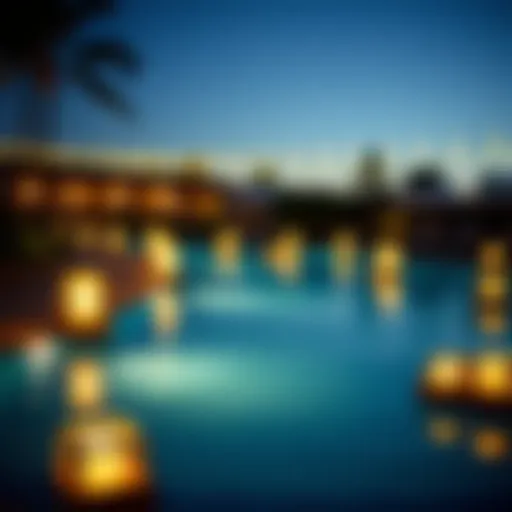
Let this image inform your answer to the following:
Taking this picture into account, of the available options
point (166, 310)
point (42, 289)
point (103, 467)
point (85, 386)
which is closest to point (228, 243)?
point (85, 386)

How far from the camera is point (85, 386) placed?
359 centimetres

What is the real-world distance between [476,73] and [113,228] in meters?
2.19

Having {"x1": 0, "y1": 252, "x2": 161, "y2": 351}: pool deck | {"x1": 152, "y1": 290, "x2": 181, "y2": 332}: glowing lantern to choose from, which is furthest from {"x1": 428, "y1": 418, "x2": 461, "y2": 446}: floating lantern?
{"x1": 152, "y1": 290, "x2": 181, "y2": 332}: glowing lantern

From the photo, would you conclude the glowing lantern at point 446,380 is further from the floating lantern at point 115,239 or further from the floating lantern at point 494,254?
the floating lantern at point 115,239

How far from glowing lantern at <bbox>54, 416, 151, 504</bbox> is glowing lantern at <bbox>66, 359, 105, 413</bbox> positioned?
90cm

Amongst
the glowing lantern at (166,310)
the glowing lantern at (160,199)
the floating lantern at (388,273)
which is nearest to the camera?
the glowing lantern at (160,199)

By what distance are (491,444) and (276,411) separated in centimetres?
79

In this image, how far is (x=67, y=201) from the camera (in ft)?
13.9

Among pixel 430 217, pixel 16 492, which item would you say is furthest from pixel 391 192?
pixel 16 492

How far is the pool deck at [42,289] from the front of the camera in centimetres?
448

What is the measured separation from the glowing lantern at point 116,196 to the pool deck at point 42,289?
667 millimetres

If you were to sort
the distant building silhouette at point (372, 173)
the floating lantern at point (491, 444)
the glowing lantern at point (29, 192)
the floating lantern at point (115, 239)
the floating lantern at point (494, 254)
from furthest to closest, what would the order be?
the floating lantern at point (115, 239), the floating lantern at point (494, 254), the glowing lantern at point (29, 192), the distant building silhouette at point (372, 173), the floating lantern at point (491, 444)

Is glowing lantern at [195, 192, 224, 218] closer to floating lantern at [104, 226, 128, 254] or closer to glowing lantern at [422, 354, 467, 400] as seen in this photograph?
floating lantern at [104, 226, 128, 254]

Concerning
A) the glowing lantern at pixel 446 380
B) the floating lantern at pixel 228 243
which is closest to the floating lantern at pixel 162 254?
the floating lantern at pixel 228 243
